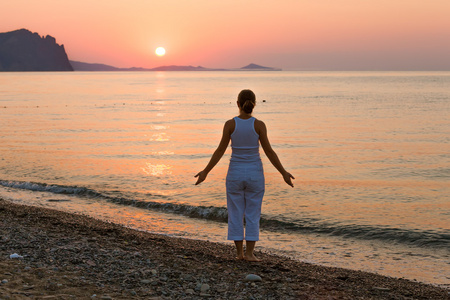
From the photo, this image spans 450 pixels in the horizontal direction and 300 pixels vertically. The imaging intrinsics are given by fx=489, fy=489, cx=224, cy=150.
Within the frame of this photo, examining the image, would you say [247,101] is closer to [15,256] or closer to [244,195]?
[244,195]

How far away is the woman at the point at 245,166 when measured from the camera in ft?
21.9

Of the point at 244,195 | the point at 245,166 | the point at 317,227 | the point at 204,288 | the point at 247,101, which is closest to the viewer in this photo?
the point at 204,288

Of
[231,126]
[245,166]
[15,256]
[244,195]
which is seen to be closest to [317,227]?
[244,195]

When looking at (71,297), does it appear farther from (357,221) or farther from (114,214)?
(357,221)

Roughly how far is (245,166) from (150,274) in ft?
6.32

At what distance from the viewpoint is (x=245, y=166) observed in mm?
6805

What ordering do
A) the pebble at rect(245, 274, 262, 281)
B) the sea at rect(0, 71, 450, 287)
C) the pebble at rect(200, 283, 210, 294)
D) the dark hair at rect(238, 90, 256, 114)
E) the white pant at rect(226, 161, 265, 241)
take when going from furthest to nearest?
1. the sea at rect(0, 71, 450, 287)
2. the white pant at rect(226, 161, 265, 241)
3. the dark hair at rect(238, 90, 256, 114)
4. the pebble at rect(245, 274, 262, 281)
5. the pebble at rect(200, 283, 210, 294)

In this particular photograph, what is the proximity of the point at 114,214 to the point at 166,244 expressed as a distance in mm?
4515

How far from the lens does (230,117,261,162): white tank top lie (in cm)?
668

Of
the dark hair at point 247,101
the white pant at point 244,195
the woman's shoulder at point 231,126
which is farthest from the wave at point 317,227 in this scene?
the dark hair at point 247,101

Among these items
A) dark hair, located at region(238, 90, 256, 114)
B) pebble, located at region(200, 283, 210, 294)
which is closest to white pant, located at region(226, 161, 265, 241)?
dark hair, located at region(238, 90, 256, 114)

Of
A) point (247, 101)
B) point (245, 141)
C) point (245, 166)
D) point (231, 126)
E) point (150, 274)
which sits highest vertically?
point (247, 101)

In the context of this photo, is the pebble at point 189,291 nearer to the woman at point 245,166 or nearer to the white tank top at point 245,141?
the woman at point 245,166

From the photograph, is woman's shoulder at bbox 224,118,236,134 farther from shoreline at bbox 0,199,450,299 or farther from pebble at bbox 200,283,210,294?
pebble at bbox 200,283,210,294
